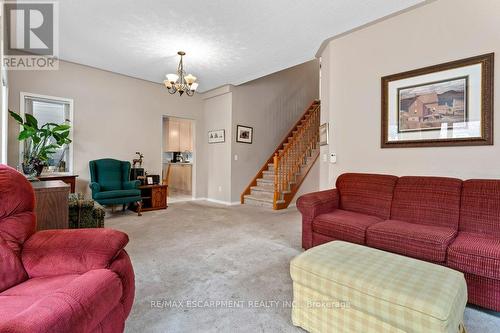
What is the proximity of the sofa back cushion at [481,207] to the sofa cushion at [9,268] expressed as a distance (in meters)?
3.13

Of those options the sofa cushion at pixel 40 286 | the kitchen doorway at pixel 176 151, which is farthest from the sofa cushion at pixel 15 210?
the kitchen doorway at pixel 176 151

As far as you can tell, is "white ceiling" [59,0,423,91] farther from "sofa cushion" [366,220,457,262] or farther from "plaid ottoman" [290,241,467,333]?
"plaid ottoman" [290,241,467,333]

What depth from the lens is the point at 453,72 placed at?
2549 mm

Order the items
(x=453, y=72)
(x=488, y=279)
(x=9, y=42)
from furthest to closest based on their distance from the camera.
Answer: (x=9, y=42) < (x=453, y=72) < (x=488, y=279)

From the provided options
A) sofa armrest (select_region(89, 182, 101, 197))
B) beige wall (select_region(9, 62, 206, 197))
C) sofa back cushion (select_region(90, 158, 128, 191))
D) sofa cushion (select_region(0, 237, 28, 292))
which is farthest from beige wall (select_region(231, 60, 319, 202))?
sofa cushion (select_region(0, 237, 28, 292))

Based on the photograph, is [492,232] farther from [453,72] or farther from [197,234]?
[197,234]

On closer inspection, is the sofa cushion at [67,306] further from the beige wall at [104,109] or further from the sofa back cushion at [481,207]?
the beige wall at [104,109]

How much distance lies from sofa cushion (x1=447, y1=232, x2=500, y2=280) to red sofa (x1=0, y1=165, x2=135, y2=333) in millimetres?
2142

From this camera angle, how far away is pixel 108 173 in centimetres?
459

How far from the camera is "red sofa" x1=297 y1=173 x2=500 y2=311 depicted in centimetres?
172

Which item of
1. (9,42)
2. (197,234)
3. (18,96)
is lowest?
(197,234)

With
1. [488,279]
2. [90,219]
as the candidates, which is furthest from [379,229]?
[90,219]

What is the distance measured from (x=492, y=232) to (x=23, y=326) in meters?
2.96

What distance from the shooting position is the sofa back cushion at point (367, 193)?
105 inches
